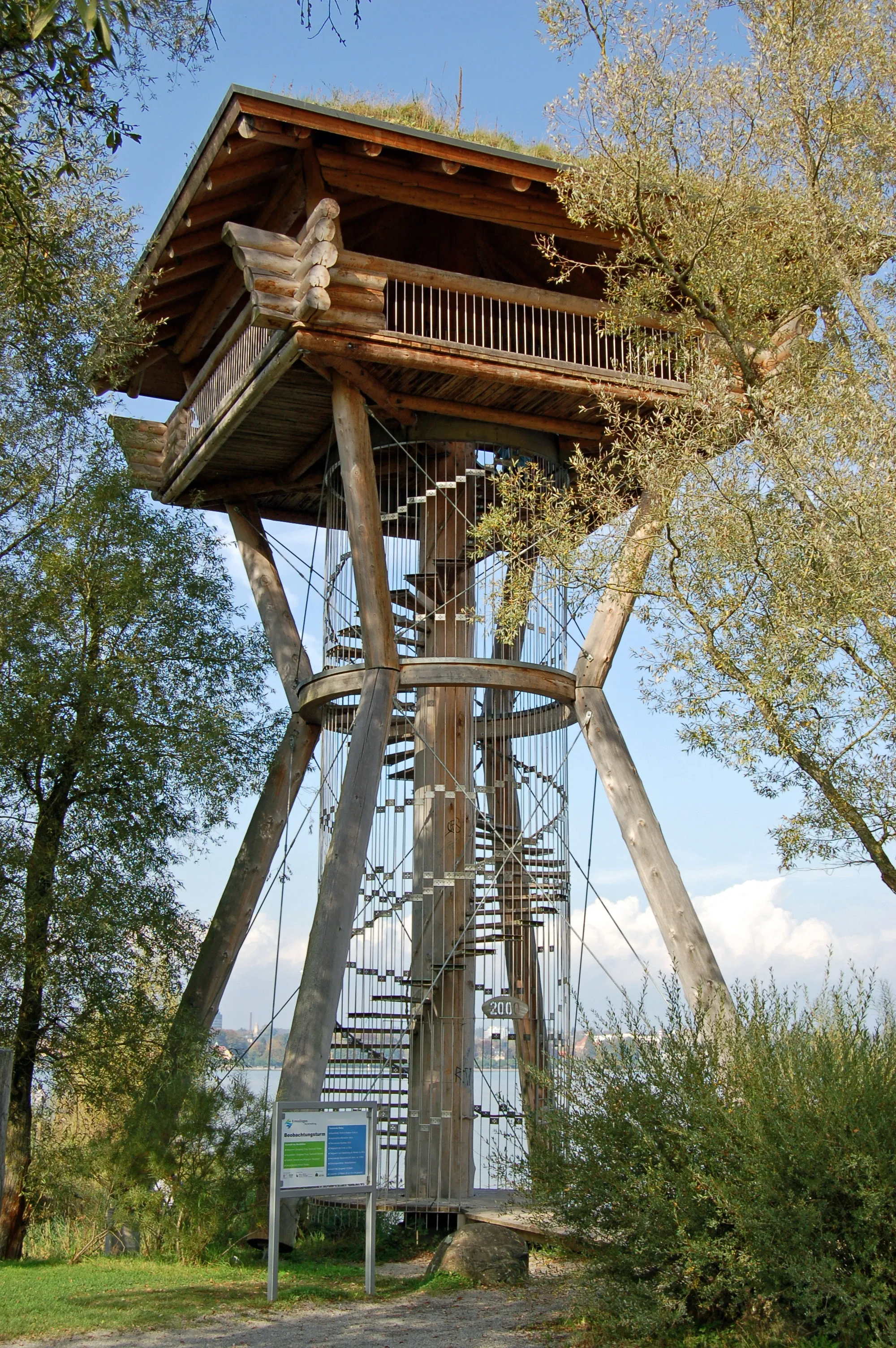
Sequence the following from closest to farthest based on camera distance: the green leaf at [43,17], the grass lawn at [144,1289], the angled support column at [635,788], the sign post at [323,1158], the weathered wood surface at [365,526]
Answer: the green leaf at [43,17]
the grass lawn at [144,1289]
the sign post at [323,1158]
the angled support column at [635,788]
the weathered wood surface at [365,526]

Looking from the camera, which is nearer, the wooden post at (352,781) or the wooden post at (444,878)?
the wooden post at (352,781)

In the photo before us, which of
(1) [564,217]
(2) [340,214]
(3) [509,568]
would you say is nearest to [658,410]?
(3) [509,568]

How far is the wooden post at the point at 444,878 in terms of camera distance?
1210 centimetres

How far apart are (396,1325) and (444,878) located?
4.80m

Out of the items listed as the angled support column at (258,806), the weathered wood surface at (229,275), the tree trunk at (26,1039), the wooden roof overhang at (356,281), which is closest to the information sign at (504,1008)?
the angled support column at (258,806)

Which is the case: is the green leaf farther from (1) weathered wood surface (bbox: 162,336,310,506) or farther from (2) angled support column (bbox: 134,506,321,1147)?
(2) angled support column (bbox: 134,506,321,1147)

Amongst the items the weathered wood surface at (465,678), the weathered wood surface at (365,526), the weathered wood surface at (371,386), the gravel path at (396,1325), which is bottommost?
the gravel path at (396,1325)

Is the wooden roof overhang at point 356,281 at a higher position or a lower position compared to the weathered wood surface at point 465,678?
higher

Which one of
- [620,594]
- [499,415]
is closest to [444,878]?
[620,594]

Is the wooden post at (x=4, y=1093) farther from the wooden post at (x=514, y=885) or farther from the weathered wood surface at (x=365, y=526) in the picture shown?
the wooden post at (x=514, y=885)

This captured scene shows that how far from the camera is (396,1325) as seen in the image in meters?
7.91

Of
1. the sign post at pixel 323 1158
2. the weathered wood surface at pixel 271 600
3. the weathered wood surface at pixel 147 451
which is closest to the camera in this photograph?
the sign post at pixel 323 1158

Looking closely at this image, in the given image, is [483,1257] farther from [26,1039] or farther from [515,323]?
[515,323]

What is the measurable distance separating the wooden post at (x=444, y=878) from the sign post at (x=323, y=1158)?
2696 millimetres
